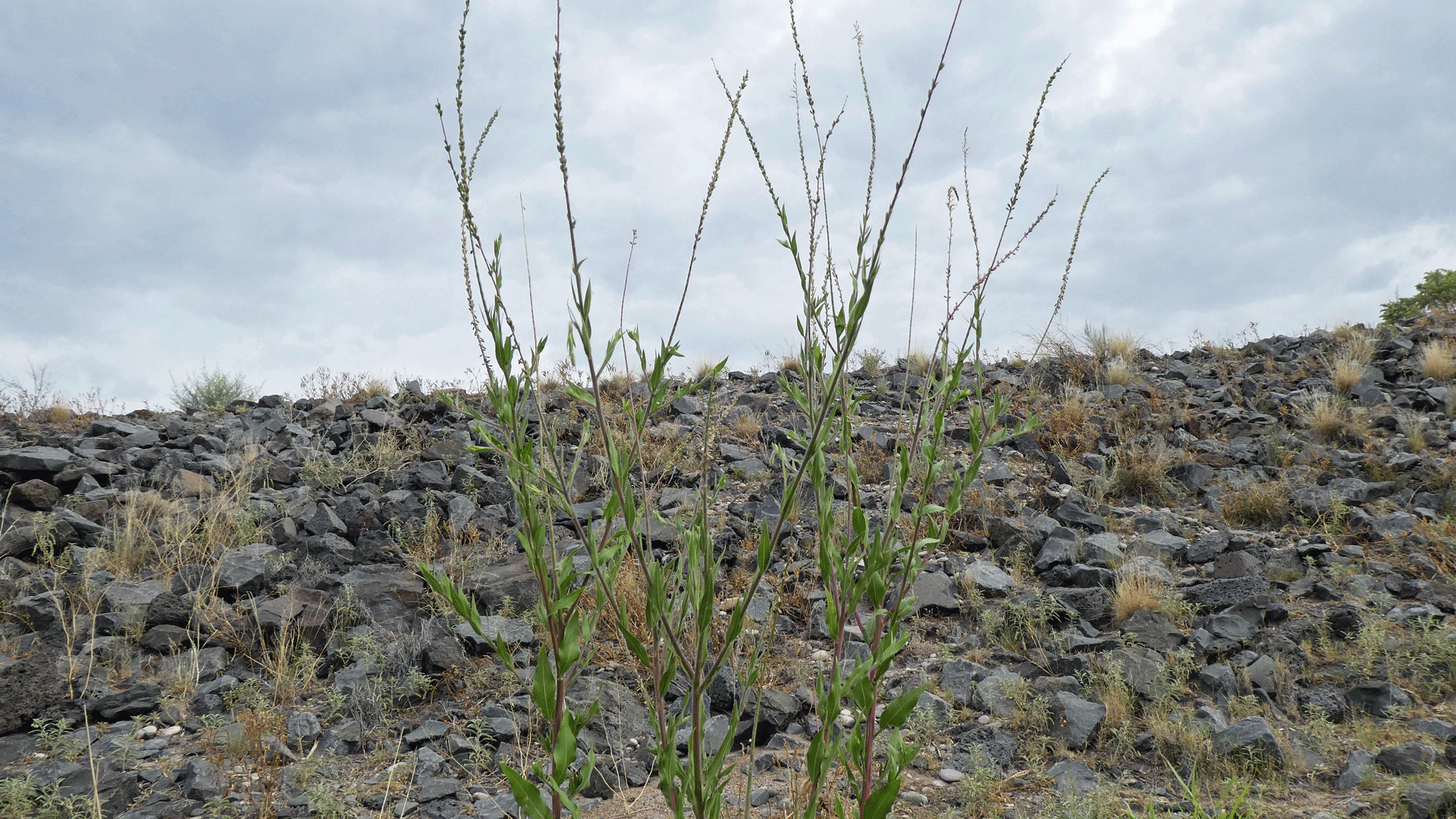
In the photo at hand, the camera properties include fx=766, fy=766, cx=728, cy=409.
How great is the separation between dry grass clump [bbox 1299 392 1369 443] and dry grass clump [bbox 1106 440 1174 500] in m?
1.80

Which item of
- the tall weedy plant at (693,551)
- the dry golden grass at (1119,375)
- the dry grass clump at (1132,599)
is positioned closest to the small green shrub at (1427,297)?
the dry golden grass at (1119,375)

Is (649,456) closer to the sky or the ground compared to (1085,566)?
closer to the sky

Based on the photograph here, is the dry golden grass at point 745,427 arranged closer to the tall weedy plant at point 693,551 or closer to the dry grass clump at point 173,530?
the dry grass clump at point 173,530

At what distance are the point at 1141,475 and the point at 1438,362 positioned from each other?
15.8 ft

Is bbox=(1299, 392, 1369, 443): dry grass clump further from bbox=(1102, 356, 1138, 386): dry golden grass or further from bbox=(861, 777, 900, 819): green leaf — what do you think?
bbox=(861, 777, 900, 819): green leaf

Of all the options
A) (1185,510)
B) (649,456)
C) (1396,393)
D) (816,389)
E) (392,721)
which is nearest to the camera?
(816,389)

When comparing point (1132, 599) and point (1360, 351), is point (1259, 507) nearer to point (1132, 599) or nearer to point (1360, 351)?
point (1132, 599)

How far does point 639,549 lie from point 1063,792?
250cm

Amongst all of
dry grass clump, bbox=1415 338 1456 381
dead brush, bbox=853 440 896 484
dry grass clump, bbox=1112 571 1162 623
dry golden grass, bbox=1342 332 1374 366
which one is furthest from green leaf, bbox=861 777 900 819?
dry grass clump, bbox=1415 338 1456 381

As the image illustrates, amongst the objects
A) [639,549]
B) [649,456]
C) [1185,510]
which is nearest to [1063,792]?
[639,549]

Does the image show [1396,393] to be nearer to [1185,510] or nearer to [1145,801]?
[1185,510]

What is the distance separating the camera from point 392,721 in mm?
3516

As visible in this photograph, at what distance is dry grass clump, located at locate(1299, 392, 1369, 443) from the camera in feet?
23.0

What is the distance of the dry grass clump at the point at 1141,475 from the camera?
6.26 meters
